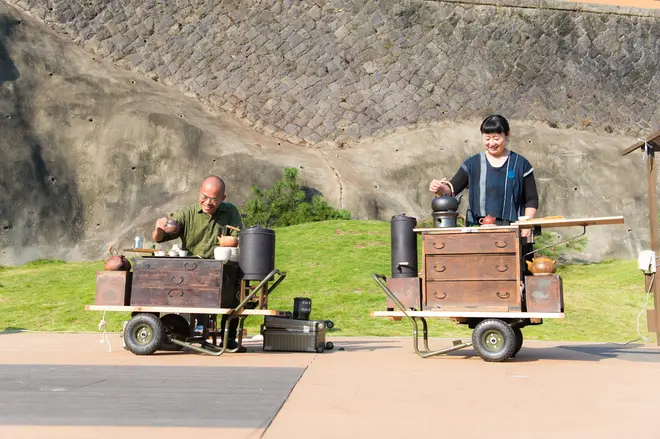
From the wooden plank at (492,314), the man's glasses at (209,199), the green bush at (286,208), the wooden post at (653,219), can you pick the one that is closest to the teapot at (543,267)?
the wooden plank at (492,314)

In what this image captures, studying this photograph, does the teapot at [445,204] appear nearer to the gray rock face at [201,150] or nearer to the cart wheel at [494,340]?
the cart wheel at [494,340]

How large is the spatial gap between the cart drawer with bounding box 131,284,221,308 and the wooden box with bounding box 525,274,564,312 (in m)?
2.87

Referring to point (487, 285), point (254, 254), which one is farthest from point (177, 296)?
point (487, 285)

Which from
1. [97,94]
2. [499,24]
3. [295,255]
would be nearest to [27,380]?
[295,255]

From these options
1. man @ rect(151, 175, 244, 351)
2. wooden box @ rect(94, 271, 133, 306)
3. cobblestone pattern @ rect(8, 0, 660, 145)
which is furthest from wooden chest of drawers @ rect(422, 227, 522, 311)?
Result: cobblestone pattern @ rect(8, 0, 660, 145)

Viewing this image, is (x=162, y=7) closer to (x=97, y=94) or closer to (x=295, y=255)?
(x=97, y=94)

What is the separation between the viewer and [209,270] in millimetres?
6531

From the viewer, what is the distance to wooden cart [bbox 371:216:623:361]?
595 centimetres

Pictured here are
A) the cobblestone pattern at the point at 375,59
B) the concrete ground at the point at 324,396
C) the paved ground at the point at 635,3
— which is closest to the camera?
the concrete ground at the point at 324,396

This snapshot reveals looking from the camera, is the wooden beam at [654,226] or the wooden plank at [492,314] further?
the wooden beam at [654,226]

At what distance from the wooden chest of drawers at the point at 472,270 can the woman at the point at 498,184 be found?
1.34 feet

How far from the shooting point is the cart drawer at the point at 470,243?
6035 mm

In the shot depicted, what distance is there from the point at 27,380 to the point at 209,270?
2.32m

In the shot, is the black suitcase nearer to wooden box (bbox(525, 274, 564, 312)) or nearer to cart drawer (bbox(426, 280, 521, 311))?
cart drawer (bbox(426, 280, 521, 311))
